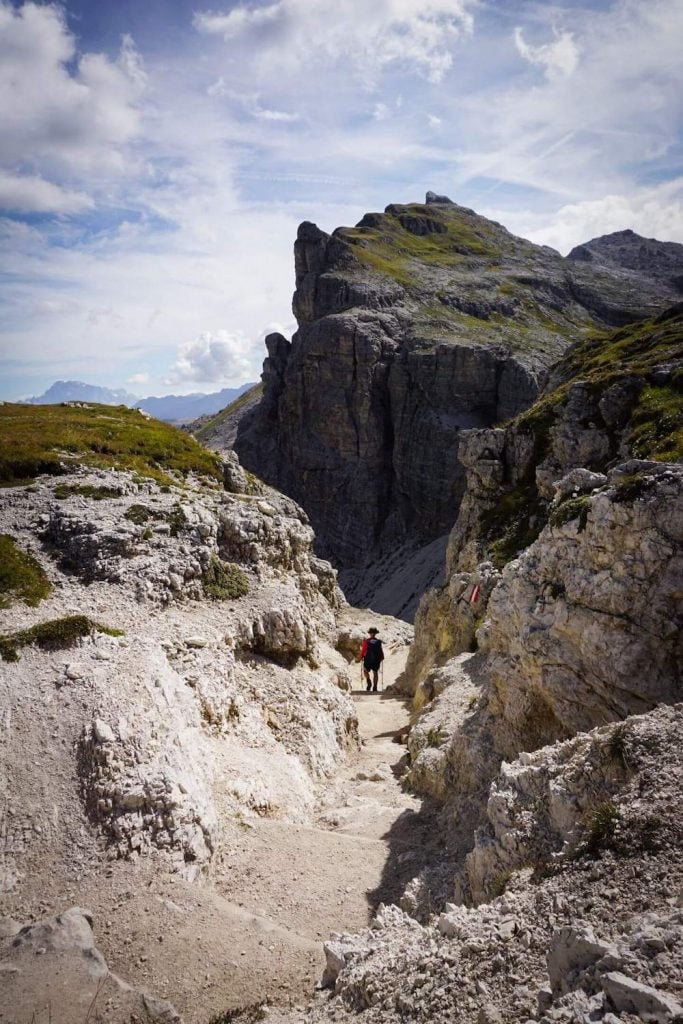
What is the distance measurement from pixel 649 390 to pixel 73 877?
124ft

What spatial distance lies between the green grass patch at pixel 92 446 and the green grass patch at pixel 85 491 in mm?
2563

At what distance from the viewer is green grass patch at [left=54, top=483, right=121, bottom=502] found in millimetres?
26609

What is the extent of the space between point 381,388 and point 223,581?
9984 cm

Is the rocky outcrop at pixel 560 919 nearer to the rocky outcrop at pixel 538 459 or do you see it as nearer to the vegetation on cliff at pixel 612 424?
the rocky outcrop at pixel 538 459

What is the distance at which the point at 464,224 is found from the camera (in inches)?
7328

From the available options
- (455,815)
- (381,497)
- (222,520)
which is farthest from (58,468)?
(381,497)

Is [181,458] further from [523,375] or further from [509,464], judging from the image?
[523,375]

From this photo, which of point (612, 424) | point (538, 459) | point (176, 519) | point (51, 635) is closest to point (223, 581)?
point (176, 519)

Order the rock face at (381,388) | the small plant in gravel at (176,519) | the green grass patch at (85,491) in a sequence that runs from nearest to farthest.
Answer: the small plant in gravel at (176,519)
the green grass patch at (85,491)
the rock face at (381,388)

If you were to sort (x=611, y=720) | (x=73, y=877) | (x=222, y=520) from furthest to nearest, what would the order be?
1. (x=222, y=520)
2. (x=611, y=720)
3. (x=73, y=877)

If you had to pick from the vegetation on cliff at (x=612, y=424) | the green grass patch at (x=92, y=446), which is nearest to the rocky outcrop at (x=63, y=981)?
the green grass patch at (x=92, y=446)

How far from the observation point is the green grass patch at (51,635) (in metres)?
16.9

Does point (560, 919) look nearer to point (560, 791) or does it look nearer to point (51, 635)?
point (560, 791)

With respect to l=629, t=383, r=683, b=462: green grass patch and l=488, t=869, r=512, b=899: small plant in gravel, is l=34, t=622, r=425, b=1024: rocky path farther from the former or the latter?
l=629, t=383, r=683, b=462: green grass patch
